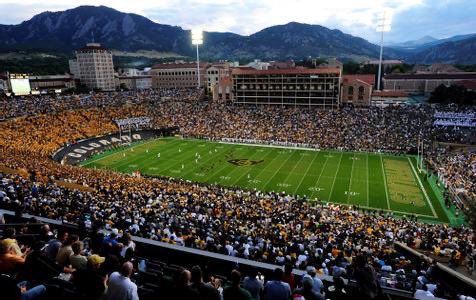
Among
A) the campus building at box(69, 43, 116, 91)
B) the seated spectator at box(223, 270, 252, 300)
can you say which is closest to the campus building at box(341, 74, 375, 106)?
the seated spectator at box(223, 270, 252, 300)

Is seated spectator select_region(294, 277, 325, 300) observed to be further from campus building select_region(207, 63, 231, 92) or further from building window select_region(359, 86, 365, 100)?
campus building select_region(207, 63, 231, 92)

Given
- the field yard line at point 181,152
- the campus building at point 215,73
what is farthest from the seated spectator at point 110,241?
the campus building at point 215,73

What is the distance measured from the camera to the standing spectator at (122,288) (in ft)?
15.8

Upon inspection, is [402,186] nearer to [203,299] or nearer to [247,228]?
[247,228]

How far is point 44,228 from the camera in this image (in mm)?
7535

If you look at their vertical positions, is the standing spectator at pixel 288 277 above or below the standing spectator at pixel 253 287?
below

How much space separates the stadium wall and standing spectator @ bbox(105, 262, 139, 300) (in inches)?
1547

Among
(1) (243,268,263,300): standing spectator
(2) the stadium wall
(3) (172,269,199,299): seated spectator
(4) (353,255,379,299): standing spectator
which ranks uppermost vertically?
(3) (172,269,199,299): seated spectator

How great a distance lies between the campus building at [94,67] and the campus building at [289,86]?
80.2m

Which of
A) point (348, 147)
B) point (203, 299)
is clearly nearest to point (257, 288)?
point (203, 299)

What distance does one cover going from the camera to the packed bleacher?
762cm

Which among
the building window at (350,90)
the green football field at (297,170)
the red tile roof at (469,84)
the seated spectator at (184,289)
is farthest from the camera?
the red tile roof at (469,84)

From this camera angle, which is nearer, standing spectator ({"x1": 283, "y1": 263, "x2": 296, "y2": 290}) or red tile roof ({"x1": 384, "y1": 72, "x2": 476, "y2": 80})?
standing spectator ({"x1": 283, "y1": 263, "x2": 296, "y2": 290})

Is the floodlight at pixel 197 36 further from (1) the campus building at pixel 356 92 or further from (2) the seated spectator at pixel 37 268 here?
(2) the seated spectator at pixel 37 268
